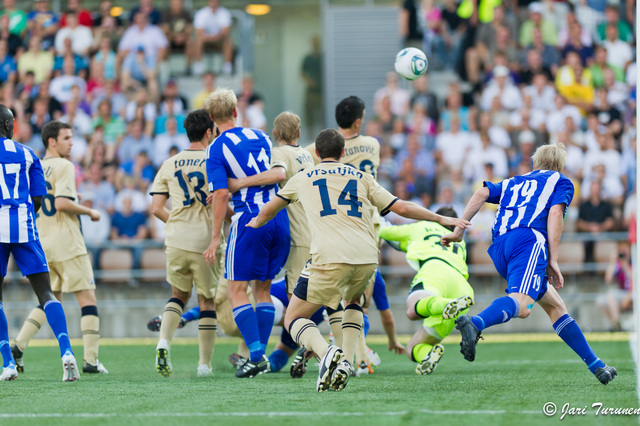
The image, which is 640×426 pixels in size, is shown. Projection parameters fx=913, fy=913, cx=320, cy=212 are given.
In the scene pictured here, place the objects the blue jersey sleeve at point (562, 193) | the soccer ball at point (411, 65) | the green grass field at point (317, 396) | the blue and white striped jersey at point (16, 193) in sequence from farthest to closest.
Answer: the soccer ball at point (411, 65), the blue and white striped jersey at point (16, 193), the blue jersey sleeve at point (562, 193), the green grass field at point (317, 396)

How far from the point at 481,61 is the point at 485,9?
1301 millimetres

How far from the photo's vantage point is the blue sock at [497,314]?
6504 millimetres

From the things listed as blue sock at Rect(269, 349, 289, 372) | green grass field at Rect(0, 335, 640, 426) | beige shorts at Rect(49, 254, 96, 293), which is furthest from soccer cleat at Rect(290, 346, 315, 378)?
beige shorts at Rect(49, 254, 96, 293)

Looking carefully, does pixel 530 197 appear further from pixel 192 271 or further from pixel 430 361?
pixel 192 271

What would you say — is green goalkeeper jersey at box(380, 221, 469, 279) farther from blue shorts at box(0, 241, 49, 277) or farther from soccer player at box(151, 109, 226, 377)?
blue shorts at box(0, 241, 49, 277)

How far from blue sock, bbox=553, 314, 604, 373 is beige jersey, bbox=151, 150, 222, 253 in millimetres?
3218

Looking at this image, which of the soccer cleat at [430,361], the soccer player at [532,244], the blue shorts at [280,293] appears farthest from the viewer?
the blue shorts at [280,293]

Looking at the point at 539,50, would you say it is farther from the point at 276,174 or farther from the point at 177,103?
the point at 276,174

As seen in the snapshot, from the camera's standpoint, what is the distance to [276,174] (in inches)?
302

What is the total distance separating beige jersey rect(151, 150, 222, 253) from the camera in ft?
27.1

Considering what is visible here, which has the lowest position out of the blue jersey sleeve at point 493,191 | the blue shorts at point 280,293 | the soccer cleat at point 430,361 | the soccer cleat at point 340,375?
the soccer cleat at point 430,361

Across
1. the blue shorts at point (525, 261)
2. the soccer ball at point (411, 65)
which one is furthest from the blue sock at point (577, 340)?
the soccer ball at point (411, 65)

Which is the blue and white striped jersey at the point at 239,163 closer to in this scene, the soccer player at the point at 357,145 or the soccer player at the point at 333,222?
the soccer player at the point at 333,222

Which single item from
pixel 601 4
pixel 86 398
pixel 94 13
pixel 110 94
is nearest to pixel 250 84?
pixel 110 94
